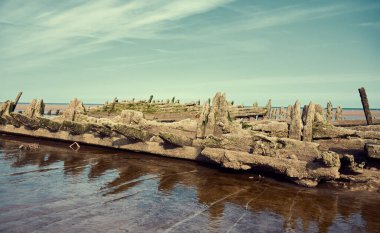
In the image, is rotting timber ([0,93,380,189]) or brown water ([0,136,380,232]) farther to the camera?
rotting timber ([0,93,380,189])

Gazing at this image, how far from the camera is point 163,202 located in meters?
6.77

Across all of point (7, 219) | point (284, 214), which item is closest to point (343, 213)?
point (284, 214)

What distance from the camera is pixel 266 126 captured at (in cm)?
1068

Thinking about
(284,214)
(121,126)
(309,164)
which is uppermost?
(121,126)

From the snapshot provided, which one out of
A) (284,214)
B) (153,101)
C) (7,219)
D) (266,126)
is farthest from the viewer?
(153,101)

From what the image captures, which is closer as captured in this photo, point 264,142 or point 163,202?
point 163,202

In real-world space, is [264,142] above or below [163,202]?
above

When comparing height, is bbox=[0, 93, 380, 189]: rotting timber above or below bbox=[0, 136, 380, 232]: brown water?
A: above

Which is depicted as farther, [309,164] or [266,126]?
[266,126]

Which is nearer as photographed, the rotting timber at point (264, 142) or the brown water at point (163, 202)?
the brown water at point (163, 202)

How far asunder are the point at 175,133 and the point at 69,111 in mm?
7597

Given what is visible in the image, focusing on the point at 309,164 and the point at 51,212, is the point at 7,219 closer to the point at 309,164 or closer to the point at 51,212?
the point at 51,212

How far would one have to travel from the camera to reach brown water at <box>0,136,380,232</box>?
213 inches

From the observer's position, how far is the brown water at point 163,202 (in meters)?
5.41
